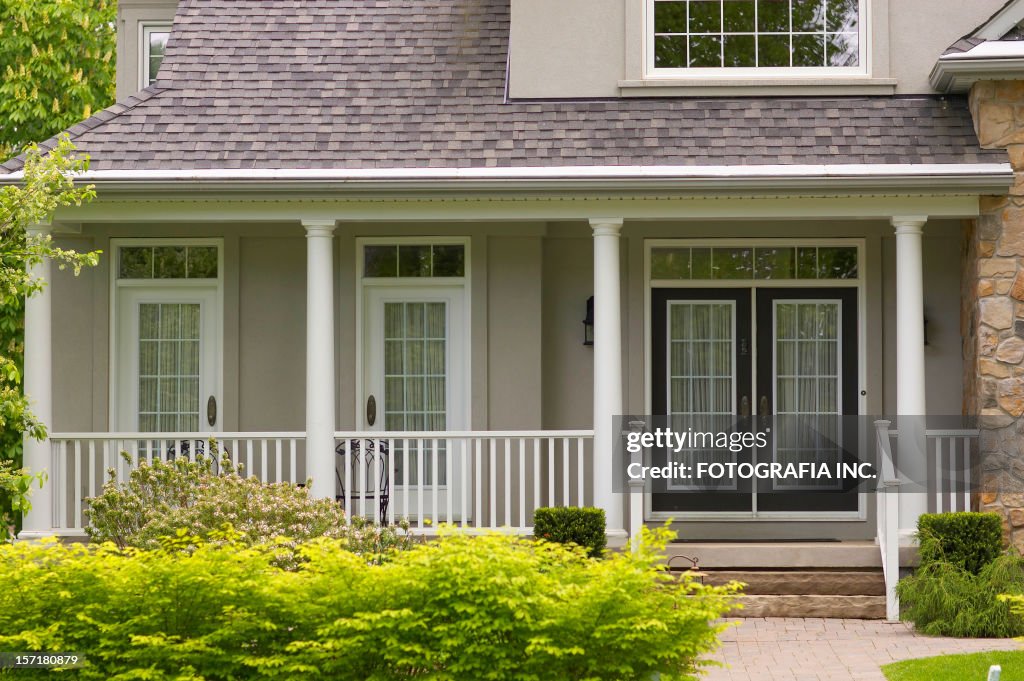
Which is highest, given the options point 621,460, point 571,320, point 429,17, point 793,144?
point 429,17

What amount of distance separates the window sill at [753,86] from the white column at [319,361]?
9.24 feet

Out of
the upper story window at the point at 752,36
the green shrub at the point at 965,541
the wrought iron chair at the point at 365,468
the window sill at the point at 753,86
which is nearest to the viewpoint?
the green shrub at the point at 965,541

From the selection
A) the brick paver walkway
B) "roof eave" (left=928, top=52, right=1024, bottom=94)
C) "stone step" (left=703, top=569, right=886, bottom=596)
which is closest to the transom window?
"stone step" (left=703, top=569, right=886, bottom=596)

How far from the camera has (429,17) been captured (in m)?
11.6

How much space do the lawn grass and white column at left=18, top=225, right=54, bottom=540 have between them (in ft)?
20.0

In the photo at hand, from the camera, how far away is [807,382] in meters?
10.8

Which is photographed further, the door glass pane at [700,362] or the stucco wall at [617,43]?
the door glass pane at [700,362]

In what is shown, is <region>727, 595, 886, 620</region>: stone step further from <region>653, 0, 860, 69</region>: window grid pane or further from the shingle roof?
<region>653, 0, 860, 69</region>: window grid pane

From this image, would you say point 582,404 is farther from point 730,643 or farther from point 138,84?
point 138,84

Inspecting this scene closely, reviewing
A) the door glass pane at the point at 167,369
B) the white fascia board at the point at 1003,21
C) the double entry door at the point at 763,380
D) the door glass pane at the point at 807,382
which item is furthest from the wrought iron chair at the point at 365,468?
the white fascia board at the point at 1003,21

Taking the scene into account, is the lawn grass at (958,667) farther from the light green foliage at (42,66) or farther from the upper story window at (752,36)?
the light green foliage at (42,66)

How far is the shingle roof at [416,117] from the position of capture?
9703 millimetres

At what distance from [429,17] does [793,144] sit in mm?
3702

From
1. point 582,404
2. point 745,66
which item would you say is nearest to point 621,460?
point 582,404
